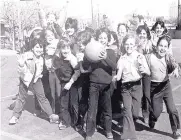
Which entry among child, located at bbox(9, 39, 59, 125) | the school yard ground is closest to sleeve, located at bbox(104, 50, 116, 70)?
the school yard ground

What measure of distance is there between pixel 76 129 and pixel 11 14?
2621 cm

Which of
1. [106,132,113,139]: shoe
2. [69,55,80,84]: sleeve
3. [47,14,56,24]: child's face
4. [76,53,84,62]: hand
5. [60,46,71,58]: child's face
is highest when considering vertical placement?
[47,14,56,24]: child's face

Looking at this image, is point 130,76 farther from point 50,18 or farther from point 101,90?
point 50,18

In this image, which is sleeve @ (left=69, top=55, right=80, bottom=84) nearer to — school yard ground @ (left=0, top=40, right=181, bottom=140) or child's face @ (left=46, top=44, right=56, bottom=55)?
child's face @ (left=46, top=44, right=56, bottom=55)

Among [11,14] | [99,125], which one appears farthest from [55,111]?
[11,14]

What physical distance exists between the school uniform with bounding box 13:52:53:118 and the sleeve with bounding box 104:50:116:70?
143cm

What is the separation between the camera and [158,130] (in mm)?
5129

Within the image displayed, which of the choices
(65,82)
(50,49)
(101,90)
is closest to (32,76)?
(50,49)

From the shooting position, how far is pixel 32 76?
568 cm

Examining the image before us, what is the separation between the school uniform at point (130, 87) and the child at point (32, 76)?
1.62m

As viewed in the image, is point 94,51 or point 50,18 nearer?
point 94,51

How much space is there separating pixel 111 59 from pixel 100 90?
1.87ft

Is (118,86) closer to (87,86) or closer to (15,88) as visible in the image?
(87,86)

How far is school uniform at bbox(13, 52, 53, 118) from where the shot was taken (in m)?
5.65
